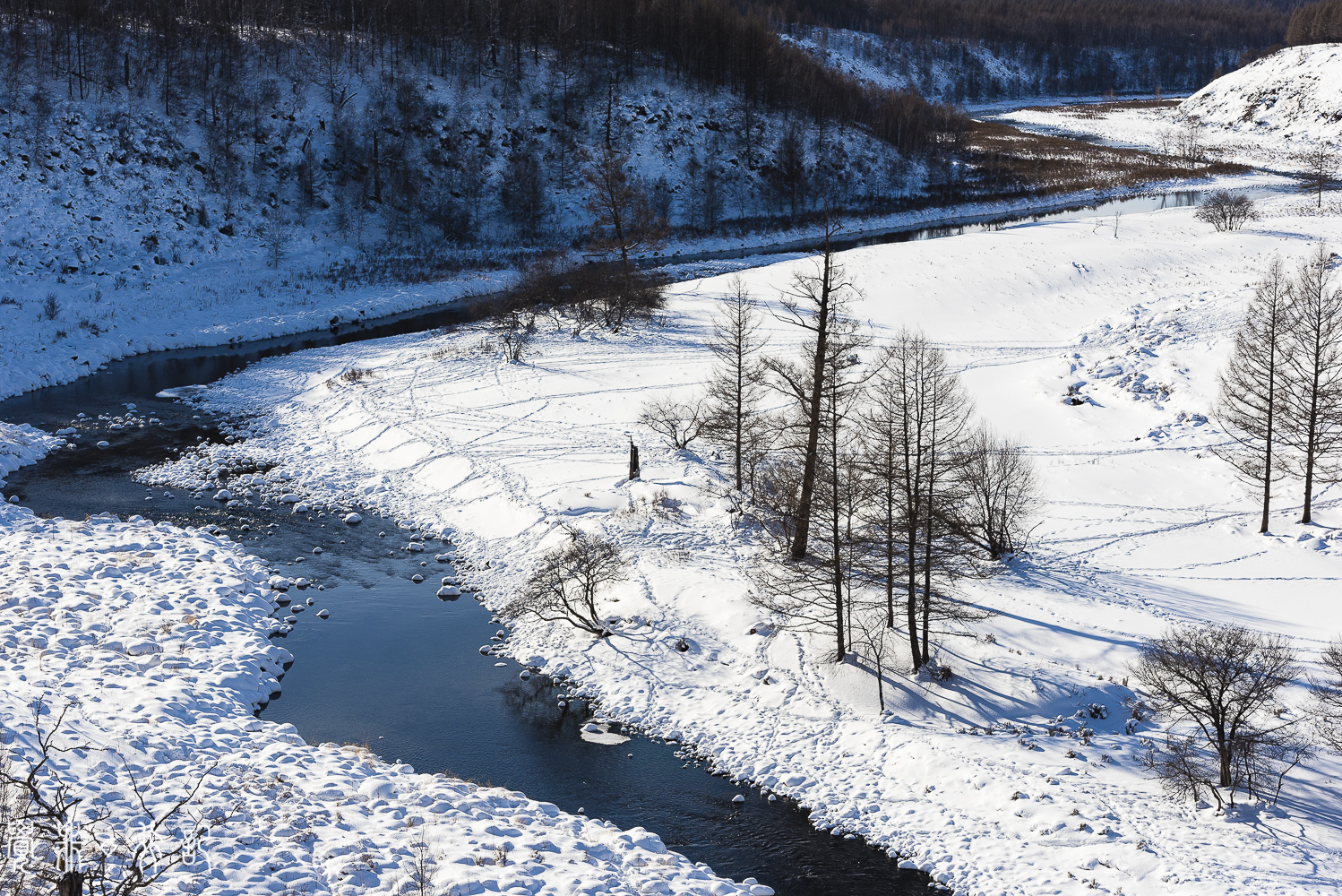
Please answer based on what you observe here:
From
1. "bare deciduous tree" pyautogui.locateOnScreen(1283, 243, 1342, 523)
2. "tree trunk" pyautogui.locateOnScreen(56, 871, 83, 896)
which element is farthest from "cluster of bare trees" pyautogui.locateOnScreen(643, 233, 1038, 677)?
"tree trunk" pyautogui.locateOnScreen(56, 871, 83, 896)

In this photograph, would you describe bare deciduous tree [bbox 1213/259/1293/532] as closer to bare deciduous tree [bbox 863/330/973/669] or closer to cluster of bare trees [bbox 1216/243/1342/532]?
cluster of bare trees [bbox 1216/243/1342/532]

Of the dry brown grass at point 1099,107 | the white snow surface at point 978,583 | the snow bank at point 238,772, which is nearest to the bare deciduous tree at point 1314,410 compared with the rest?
the white snow surface at point 978,583

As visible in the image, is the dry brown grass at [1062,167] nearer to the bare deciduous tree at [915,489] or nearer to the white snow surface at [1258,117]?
the white snow surface at [1258,117]

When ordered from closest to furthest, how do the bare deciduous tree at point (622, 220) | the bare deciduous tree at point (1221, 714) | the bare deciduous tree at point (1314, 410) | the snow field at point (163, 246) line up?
the bare deciduous tree at point (1221, 714), the bare deciduous tree at point (1314, 410), the snow field at point (163, 246), the bare deciduous tree at point (622, 220)

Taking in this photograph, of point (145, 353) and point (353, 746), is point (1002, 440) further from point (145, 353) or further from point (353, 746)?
point (145, 353)

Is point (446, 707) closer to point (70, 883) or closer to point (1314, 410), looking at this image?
point (70, 883)

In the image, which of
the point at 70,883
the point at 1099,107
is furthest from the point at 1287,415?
the point at 1099,107

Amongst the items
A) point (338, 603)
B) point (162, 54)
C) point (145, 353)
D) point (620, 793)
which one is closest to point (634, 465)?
point (338, 603)
